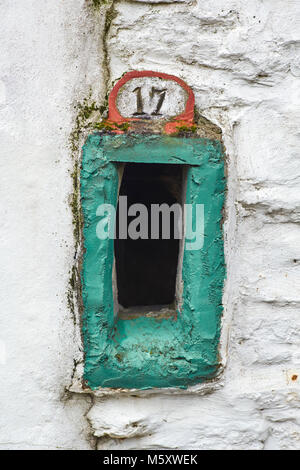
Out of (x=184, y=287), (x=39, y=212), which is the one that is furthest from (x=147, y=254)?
(x=39, y=212)

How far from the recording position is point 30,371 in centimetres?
126

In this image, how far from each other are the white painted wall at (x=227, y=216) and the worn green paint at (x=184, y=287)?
0.17ft

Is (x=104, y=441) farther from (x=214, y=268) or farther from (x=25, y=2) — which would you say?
(x=25, y=2)

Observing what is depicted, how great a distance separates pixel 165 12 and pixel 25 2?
358 millimetres

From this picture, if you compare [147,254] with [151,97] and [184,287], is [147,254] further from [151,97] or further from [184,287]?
[151,97]

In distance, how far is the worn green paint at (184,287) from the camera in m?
1.17

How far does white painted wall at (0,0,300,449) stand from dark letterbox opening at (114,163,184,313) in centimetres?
35

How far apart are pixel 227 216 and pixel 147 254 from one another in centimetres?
56

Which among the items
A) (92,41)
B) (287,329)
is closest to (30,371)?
(287,329)

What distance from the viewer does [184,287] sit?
1.26m

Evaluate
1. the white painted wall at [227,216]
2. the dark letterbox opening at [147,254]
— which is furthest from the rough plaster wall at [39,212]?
the dark letterbox opening at [147,254]

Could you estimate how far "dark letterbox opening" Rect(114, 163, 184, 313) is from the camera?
1595mm

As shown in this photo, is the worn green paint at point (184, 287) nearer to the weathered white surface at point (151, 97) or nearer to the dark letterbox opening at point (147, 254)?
the weathered white surface at point (151, 97)

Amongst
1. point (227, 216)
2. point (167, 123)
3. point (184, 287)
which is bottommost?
point (184, 287)
